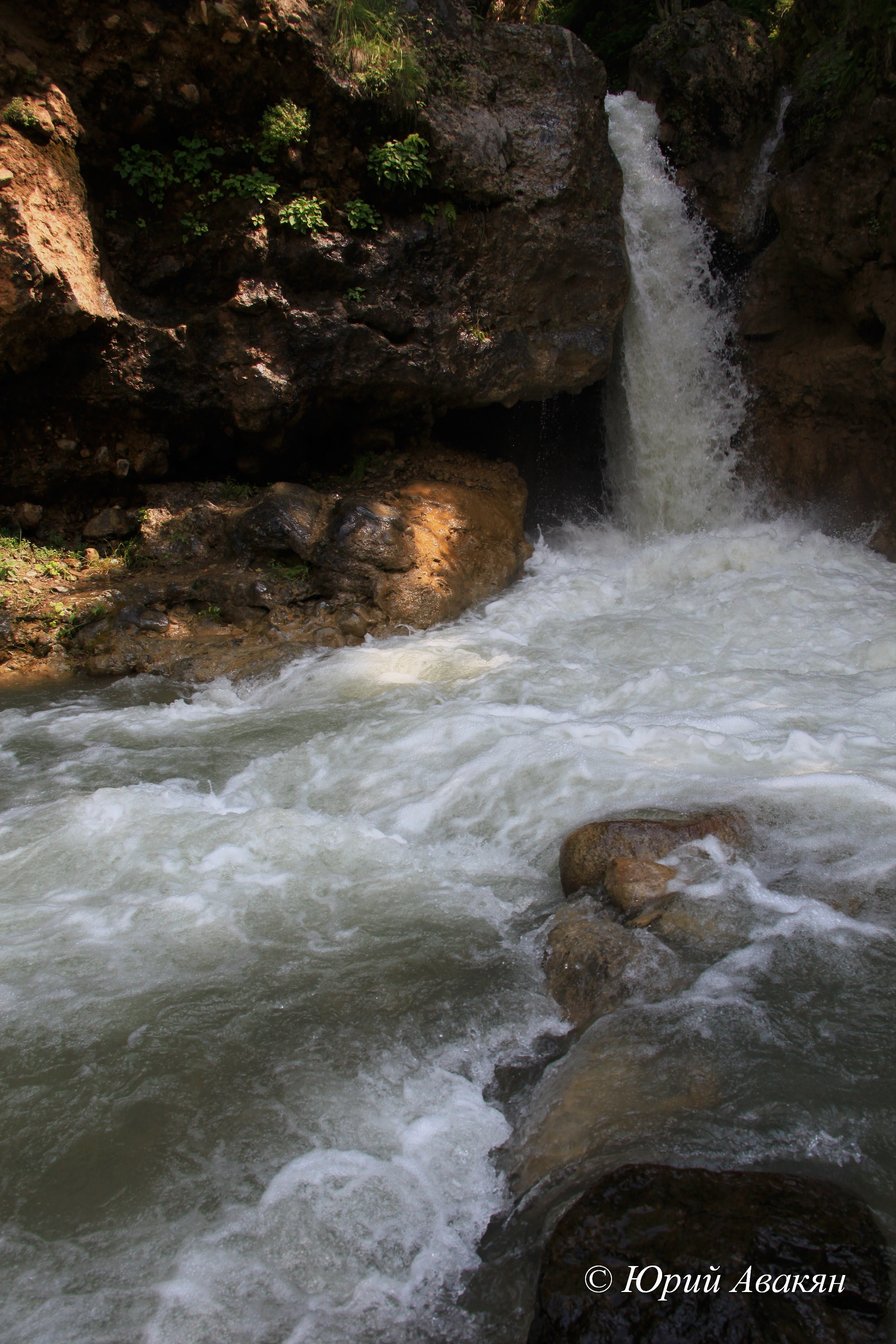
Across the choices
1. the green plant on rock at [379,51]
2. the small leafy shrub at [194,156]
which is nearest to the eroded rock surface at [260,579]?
the small leafy shrub at [194,156]

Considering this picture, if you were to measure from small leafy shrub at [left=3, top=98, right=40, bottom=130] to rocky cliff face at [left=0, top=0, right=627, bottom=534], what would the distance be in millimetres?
16

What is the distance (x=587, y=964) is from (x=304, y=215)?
704cm

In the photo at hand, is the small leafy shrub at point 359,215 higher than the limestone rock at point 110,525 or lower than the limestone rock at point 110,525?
higher

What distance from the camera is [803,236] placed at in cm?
834

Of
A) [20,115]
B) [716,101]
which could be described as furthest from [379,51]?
[716,101]

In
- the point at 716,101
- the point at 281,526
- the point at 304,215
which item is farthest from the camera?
the point at 716,101

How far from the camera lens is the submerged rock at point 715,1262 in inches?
62.9

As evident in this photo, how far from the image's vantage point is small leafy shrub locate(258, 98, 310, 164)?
7.04 metres

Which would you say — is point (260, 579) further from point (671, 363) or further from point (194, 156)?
point (671, 363)

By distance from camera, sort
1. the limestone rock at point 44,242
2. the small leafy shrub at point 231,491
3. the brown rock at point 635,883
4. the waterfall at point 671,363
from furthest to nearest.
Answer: the waterfall at point 671,363 → the small leafy shrub at point 231,491 → the limestone rock at point 44,242 → the brown rock at point 635,883

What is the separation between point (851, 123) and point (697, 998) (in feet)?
29.2

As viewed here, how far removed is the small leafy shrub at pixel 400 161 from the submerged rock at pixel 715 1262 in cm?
805

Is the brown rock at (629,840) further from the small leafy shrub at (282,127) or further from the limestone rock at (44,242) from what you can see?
the small leafy shrub at (282,127)

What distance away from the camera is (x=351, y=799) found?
14.1 ft
